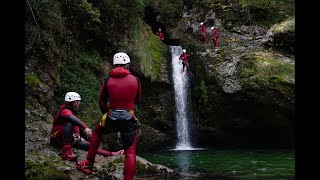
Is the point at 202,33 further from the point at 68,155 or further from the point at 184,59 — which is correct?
the point at 68,155

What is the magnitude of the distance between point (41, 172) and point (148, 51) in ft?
40.7

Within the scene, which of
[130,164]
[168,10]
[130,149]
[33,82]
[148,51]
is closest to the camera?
[130,164]

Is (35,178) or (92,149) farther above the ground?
(92,149)

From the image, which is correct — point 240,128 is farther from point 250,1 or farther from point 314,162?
point 314,162

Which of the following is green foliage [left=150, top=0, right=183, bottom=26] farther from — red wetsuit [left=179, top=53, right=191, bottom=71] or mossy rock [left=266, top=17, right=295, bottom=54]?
mossy rock [left=266, top=17, right=295, bottom=54]

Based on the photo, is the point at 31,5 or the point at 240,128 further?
the point at 240,128

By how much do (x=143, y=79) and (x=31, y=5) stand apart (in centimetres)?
823

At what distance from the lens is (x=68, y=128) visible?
6.32 m

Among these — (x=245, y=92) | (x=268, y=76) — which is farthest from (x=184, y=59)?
(x=268, y=76)

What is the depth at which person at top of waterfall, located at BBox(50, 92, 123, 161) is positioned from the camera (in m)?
6.25

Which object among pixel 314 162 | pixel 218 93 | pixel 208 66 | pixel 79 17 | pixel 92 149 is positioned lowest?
pixel 92 149

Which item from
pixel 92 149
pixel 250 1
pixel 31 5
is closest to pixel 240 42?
pixel 250 1

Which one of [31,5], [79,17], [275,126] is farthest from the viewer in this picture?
[275,126]

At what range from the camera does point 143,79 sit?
1609 cm
